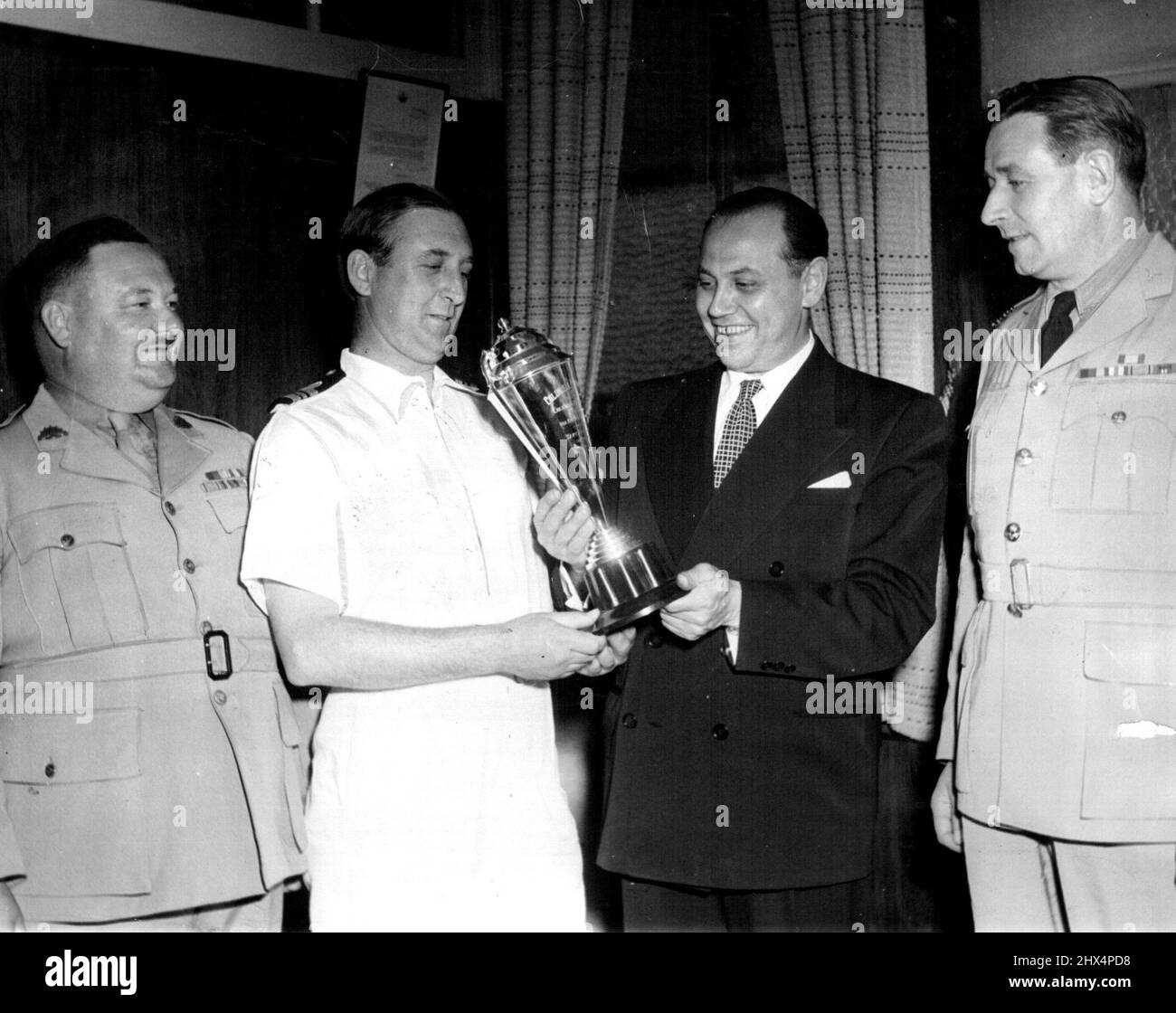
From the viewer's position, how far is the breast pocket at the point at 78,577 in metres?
2.13

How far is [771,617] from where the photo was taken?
2.11m

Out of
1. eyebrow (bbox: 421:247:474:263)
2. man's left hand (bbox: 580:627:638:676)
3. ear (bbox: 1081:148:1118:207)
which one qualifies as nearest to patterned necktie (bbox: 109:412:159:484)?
eyebrow (bbox: 421:247:474:263)

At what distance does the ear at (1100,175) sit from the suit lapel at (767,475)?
1.88 feet

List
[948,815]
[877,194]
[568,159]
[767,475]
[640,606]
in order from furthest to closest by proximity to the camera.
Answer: [568,159]
[877,194]
[948,815]
[767,475]
[640,606]

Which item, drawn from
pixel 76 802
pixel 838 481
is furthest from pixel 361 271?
pixel 76 802

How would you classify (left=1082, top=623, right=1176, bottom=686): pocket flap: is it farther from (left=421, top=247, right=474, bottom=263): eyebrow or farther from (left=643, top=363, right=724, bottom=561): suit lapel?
(left=421, top=247, right=474, bottom=263): eyebrow

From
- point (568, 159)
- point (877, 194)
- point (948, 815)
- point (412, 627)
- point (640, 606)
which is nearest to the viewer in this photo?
point (640, 606)

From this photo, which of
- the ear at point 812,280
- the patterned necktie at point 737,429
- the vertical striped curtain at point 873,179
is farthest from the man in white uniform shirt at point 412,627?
the vertical striped curtain at point 873,179

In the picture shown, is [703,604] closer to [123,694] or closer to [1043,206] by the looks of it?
[1043,206]

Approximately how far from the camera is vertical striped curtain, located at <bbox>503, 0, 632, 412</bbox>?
3457 millimetres

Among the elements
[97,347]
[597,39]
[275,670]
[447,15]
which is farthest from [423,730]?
[447,15]

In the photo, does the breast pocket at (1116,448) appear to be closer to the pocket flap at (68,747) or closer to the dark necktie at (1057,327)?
the dark necktie at (1057,327)

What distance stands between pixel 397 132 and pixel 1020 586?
2.32 m

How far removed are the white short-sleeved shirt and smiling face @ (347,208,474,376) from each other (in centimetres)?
5
